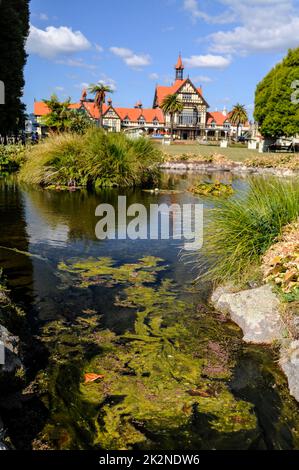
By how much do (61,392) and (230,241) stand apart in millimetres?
3143

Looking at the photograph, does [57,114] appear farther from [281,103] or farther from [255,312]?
A: [255,312]

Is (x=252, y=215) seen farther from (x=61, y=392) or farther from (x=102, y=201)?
(x=102, y=201)

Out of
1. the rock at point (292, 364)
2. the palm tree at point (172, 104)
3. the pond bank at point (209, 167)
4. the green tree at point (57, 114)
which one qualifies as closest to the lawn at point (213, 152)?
the pond bank at point (209, 167)

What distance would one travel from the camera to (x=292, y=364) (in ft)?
12.1

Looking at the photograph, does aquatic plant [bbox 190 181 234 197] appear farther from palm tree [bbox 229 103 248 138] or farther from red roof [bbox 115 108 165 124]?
red roof [bbox 115 108 165 124]

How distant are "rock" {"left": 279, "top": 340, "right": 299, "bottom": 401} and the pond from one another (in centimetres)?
7

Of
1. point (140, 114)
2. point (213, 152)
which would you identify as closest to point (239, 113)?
point (140, 114)

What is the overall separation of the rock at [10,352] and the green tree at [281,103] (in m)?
42.2

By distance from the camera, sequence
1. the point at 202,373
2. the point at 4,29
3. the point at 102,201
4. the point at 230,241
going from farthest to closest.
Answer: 1. the point at 4,29
2. the point at 102,201
3. the point at 230,241
4. the point at 202,373

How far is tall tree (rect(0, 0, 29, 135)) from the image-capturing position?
1004 inches

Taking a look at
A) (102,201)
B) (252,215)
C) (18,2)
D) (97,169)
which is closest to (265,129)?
(18,2)

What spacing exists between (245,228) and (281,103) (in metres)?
42.2

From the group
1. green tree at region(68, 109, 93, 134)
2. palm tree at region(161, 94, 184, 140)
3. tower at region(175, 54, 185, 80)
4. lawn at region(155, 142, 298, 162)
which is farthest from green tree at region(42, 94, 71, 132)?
tower at region(175, 54, 185, 80)

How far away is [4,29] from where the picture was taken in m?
25.6
